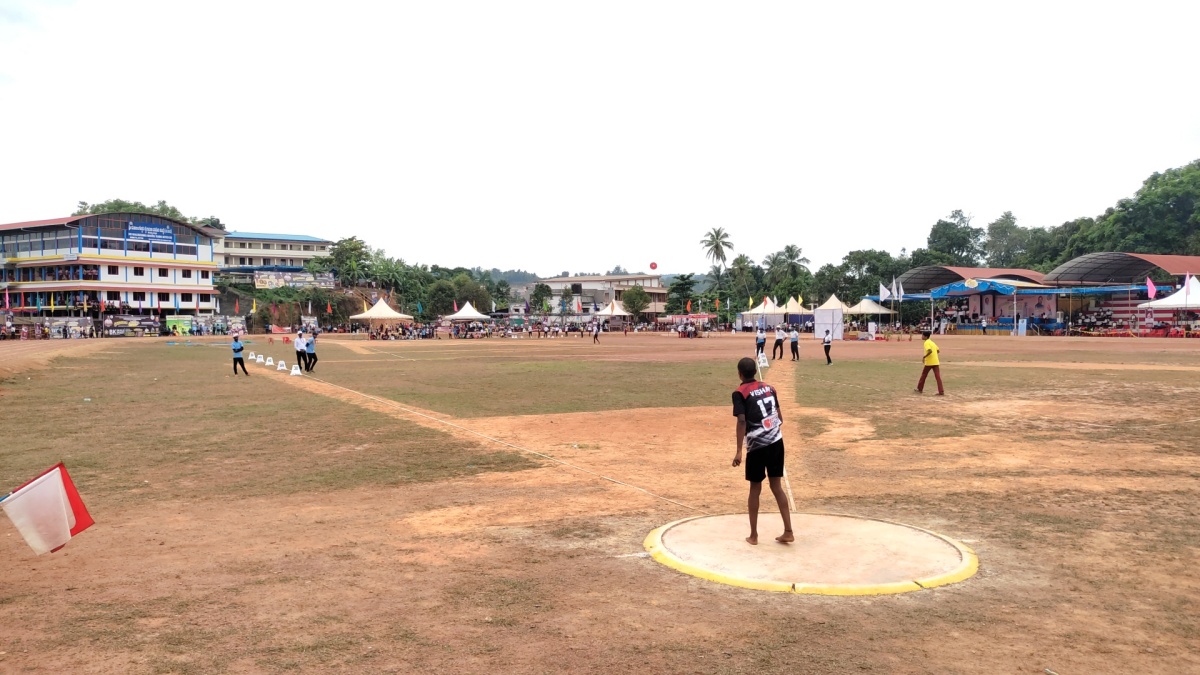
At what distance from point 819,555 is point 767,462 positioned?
3.07 feet

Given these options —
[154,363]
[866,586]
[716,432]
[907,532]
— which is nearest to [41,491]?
[866,586]

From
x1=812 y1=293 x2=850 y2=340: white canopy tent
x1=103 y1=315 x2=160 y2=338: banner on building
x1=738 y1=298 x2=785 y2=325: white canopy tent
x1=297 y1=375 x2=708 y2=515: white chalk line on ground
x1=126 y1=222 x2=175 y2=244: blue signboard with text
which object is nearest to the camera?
x1=297 y1=375 x2=708 y2=515: white chalk line on ground

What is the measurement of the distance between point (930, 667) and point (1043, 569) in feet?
8.30

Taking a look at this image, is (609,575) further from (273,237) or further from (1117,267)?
(273,237)

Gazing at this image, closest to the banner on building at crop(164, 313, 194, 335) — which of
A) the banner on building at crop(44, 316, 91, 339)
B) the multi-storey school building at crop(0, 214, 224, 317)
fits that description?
the multi-storey school building at crop(0, 214, 224, 317)

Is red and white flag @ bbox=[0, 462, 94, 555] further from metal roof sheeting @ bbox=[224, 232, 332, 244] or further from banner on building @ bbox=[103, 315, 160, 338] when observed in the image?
metal roof sheeting @ bbox=[224, 232, 332, 244]

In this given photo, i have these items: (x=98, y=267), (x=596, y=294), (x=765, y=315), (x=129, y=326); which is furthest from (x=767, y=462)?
(x=596, y=294)

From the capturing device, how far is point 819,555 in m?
6.72

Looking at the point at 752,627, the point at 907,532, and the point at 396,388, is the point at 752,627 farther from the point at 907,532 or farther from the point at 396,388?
the point at 396,388

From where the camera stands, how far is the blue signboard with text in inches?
3447

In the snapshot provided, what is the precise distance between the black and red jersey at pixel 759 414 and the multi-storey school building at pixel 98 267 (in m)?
90.7

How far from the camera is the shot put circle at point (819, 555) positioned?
6031 mm

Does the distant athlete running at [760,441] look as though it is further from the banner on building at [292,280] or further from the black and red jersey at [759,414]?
the banner on building at [292,280]

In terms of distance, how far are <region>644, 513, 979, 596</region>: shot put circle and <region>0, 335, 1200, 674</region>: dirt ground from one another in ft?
0.64
